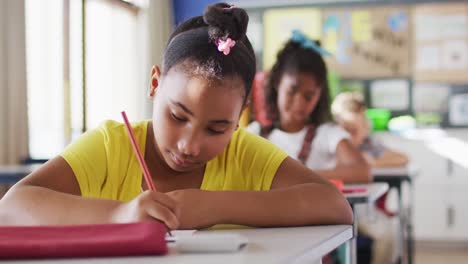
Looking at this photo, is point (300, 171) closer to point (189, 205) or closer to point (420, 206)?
point (189, 205)

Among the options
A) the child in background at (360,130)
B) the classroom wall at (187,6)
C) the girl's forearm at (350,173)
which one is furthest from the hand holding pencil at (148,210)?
the classroom wall at (187,6)

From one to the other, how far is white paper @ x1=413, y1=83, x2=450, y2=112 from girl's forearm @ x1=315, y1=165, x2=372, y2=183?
4.06 meters

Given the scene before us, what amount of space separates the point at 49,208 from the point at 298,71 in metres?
1.96

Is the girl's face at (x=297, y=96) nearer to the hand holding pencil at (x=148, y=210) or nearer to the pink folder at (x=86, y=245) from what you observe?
the hand holding pencil at (x=148, y=210)

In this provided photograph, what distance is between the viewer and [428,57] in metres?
6.71

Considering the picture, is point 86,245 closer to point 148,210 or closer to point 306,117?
point 148,210

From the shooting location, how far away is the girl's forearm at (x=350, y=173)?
266 cm

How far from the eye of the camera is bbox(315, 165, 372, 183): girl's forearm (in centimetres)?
266

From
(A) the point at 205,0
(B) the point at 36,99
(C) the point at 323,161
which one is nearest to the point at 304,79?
(C) the point at 323,161

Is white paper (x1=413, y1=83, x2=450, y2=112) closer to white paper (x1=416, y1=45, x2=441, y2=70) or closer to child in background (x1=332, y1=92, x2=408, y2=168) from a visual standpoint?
white paper (x1=416, y1=45, x2=441, y2=70)

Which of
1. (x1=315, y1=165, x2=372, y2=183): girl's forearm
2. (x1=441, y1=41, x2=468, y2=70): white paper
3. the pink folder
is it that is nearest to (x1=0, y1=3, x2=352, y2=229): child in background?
the pink folder

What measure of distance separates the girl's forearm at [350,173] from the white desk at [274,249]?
1.52 m

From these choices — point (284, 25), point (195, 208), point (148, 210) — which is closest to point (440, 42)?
point (284, 25)

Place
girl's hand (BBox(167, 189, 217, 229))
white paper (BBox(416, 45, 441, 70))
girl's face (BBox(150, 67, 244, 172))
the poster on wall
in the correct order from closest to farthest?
girl's hand (BBox(167, 189, 217, 229)) → girl's face (BBox(150, 67, 244, 172)) → the poster on wall → white paper (BBox(416, 45, 441, 70))
